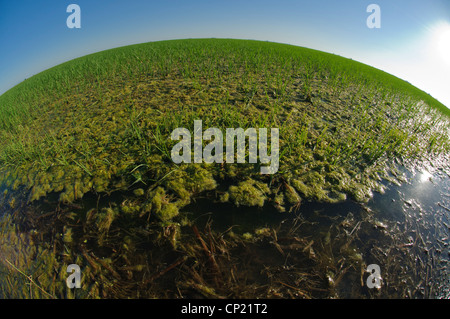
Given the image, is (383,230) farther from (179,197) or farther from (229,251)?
(179,197)

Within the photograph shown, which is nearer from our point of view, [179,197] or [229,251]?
[229,251]

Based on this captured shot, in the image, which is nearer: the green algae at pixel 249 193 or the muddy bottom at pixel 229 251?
the muddy bottom at pixel 229 251

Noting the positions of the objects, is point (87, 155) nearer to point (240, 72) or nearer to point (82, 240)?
point (82, 240)

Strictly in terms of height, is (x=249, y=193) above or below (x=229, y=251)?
above

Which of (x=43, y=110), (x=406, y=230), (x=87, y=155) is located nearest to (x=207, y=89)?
(x=87, y=155)

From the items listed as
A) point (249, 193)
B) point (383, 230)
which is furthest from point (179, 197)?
point (383, 230)

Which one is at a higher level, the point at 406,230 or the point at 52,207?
the point at 52,207

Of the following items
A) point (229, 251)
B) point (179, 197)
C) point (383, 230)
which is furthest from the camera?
point (179, 197)

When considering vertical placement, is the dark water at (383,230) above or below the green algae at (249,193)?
below

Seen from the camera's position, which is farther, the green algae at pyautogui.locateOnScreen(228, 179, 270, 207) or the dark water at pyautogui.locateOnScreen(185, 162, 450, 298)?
the green algae at pyautogui.locateOnScreen(228, 179, 270, 207)

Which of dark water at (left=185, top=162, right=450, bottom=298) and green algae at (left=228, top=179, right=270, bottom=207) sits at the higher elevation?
green algae at (left=228, top=179, right=270, bottom=207)
